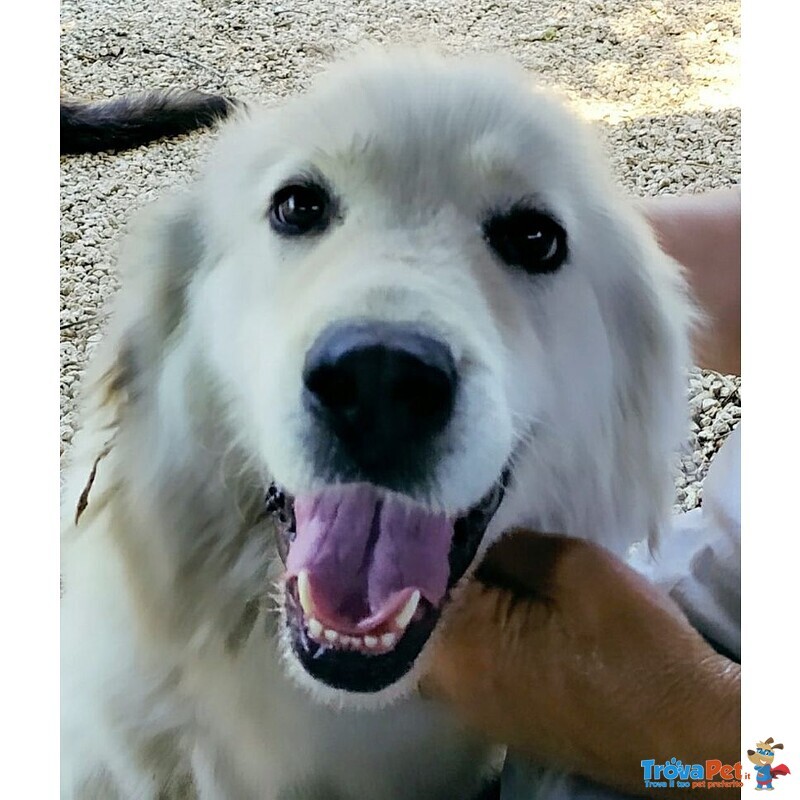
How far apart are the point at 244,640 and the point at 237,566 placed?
79mm

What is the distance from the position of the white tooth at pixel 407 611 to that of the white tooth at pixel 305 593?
0.25ft

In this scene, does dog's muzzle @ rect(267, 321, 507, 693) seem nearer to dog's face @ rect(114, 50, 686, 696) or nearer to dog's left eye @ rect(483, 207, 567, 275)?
dog's face @ rect(114, 50, 686, 696)

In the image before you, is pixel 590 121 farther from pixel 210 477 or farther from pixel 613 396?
pixel 210 477

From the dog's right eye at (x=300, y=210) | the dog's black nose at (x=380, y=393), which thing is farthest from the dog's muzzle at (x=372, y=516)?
the dog's right eye at (x=300, y=210)

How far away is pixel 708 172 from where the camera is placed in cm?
92

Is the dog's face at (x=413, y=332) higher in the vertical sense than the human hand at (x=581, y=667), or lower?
higher

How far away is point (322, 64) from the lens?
855 mm

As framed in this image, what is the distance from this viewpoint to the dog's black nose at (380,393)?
63 cm

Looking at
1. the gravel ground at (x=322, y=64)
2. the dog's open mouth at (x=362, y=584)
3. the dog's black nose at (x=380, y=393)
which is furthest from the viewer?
the gravel ground at (x=322, y=64)

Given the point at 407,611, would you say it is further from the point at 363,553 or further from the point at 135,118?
the point at 135,118
